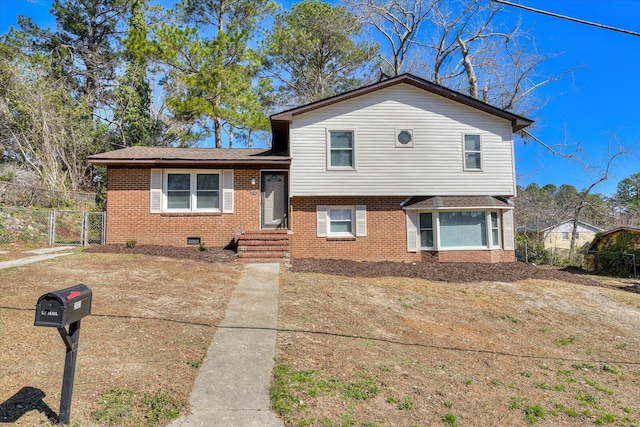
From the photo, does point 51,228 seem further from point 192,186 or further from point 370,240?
point 370,240

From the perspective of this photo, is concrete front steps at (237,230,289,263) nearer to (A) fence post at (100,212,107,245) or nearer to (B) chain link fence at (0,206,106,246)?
(A) fence post at (100,212,107,245)

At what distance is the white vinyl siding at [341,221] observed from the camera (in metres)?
13.0

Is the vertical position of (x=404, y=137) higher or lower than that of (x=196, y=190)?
higher

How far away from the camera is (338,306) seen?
684 centimetres

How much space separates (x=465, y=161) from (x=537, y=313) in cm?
693

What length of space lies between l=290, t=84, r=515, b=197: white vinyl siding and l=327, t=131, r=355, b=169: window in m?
0.19

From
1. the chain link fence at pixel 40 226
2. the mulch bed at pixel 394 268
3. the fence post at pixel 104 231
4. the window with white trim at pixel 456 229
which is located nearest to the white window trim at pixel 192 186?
the mulch bed at pixel 394 268

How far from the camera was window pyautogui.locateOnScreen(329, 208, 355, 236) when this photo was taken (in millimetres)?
13125

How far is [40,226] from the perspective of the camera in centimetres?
1280

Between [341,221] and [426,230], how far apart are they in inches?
119

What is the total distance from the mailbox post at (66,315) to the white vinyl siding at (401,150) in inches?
389

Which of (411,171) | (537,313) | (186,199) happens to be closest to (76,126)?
(186,199)

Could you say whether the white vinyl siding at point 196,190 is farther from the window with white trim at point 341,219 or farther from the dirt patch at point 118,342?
the dirt patch at point 118,342

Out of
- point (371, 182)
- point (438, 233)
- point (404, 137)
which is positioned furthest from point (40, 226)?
point (438, 233)
